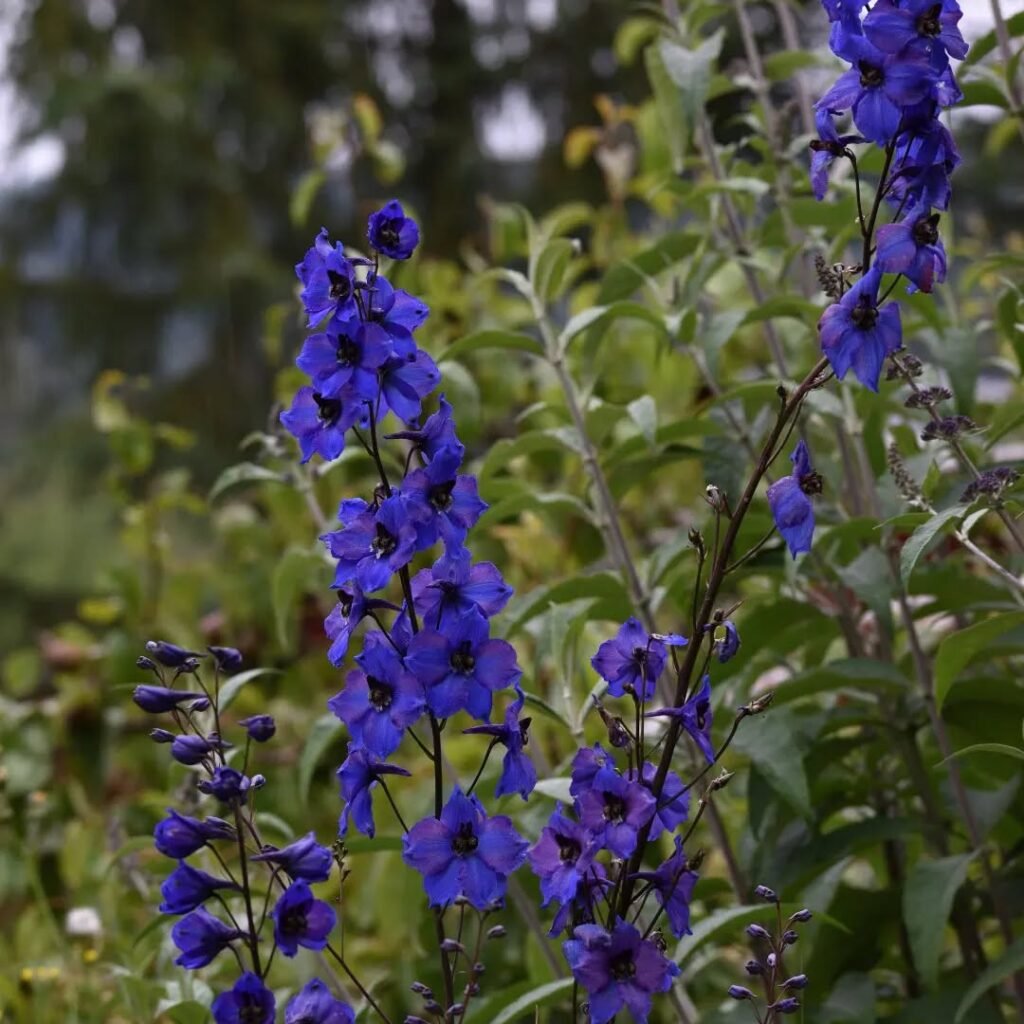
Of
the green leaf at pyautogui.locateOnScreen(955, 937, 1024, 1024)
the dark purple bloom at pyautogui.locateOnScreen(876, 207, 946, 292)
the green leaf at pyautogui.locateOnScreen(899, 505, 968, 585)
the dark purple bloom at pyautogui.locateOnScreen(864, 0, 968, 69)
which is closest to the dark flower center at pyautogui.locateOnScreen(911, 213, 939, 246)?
the dark purple bloom at pyautogui.locateOnScreen(876, 207, 946, 292)

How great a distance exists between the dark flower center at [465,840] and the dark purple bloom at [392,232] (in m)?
0.38

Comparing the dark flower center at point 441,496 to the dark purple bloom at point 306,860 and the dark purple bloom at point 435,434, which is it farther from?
the dark purple bloom at point 306,860

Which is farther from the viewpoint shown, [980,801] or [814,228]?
[814,228]

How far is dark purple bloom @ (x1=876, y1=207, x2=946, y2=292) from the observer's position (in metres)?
0.90

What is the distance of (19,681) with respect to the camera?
262 centimetres

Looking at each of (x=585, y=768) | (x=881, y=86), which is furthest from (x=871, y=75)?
(x=585, y=768)

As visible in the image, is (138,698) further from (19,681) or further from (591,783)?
(19,681)

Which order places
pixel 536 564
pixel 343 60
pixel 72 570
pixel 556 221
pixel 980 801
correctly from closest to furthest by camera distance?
1. pixel 980 801
2. pixel 556 221
3. pixel 536 564
4. pixel 72 570
5. pixel 343 60

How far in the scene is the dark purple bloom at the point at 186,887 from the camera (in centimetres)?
79

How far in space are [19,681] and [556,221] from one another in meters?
1.48

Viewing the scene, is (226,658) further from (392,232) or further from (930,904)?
(930,904)

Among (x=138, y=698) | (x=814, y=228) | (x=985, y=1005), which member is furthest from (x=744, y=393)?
(x=138, y=698)

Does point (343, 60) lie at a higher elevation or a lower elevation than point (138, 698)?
higher

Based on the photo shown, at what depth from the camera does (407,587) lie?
894mm
